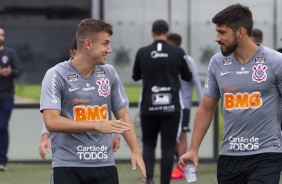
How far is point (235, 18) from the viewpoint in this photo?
7.21m

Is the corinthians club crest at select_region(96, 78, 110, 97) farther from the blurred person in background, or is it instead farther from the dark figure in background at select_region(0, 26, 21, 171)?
the dark figure in background at select_region(0, 26, 21, 171)

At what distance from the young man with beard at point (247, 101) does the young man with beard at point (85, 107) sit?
700 millimetres

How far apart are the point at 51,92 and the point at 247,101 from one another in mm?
1404

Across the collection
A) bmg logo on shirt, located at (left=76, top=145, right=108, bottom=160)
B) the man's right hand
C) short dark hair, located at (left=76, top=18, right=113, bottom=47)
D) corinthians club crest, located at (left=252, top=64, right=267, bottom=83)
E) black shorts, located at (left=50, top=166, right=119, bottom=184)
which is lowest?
black shorts, located at (left=50, top=166, right=119, bottom=184)

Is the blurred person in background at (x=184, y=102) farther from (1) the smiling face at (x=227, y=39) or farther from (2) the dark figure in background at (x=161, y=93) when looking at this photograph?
(1) the smiling face at (x=227, y=39)

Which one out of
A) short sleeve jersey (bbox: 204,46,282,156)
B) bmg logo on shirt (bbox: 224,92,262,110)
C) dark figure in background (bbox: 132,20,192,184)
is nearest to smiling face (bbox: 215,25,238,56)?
short sleeve jersey (bbox: 204,46,282,156)

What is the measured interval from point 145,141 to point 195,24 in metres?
11.5

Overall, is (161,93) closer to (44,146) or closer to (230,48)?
(44,146)

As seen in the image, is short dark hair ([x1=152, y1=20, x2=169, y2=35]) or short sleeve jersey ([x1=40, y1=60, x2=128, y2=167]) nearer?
short sleeve jersey ([x1=40, y1=60, x2=128, y2=167])

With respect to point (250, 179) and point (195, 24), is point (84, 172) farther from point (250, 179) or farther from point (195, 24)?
point (195, 24)

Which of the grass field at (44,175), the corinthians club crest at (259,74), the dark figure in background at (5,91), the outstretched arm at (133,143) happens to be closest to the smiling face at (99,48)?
the outstretched arm at (133,143)

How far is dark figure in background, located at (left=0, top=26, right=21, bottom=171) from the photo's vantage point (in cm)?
1398

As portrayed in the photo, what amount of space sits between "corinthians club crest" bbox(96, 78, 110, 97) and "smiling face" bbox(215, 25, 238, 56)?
0.87m

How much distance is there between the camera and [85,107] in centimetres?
714
